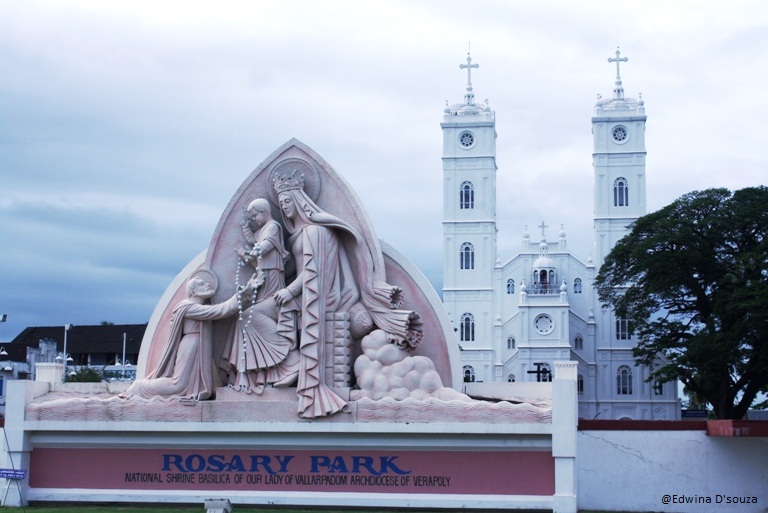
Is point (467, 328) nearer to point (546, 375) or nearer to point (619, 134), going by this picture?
point (546, 375)

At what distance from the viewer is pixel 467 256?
2953 inches

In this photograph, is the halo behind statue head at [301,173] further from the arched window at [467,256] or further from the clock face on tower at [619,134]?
the clock face on tower at [619,134]

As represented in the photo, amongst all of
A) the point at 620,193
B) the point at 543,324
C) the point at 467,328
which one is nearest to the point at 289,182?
the point at 543,324

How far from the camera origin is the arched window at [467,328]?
7350 cm

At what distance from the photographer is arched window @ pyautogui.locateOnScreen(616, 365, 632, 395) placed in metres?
70.1

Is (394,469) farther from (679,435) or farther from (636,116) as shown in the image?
(636,116)

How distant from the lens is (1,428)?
17.1m

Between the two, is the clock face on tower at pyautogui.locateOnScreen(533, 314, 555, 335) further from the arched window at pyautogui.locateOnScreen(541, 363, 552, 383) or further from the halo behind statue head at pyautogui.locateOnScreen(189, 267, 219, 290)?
the halo behind statue head at pyautogui.locateOnScreen(189, 267, 219, 290)

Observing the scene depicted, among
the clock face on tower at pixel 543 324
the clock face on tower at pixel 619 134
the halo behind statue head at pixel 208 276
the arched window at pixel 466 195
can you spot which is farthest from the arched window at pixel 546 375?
the clock face on tower at pixel 619 134

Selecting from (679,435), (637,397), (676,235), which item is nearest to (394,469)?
(679,435)

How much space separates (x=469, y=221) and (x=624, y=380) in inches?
608

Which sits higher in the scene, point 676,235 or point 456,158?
point 456,158

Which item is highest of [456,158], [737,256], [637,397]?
[456,158]

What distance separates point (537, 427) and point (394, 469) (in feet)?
7.31
